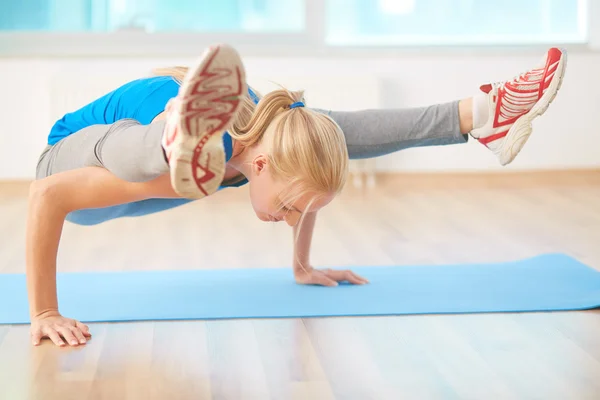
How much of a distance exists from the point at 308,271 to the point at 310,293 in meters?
0.09

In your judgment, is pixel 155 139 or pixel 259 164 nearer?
pixel 155 139

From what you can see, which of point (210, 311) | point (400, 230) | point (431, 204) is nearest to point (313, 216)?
point (210, 311)

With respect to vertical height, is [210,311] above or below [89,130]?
below

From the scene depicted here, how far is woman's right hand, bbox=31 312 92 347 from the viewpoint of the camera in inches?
66.4

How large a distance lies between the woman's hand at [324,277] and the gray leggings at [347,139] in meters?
0.32

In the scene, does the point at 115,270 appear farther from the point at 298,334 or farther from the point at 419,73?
the point at 419,73

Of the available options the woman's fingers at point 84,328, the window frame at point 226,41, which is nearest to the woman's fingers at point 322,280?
the woman's fingers at point 84,328

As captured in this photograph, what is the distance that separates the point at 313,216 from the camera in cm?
208

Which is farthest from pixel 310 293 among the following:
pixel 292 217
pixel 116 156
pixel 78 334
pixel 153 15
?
pixel 153 15

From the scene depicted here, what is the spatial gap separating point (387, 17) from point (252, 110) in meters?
2.73

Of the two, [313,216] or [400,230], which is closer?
[313,216]

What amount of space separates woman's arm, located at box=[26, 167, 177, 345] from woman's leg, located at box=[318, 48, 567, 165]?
23.2 inches

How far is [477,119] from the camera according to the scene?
197 centimetres

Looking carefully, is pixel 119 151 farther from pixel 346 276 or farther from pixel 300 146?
pixel 346 276
